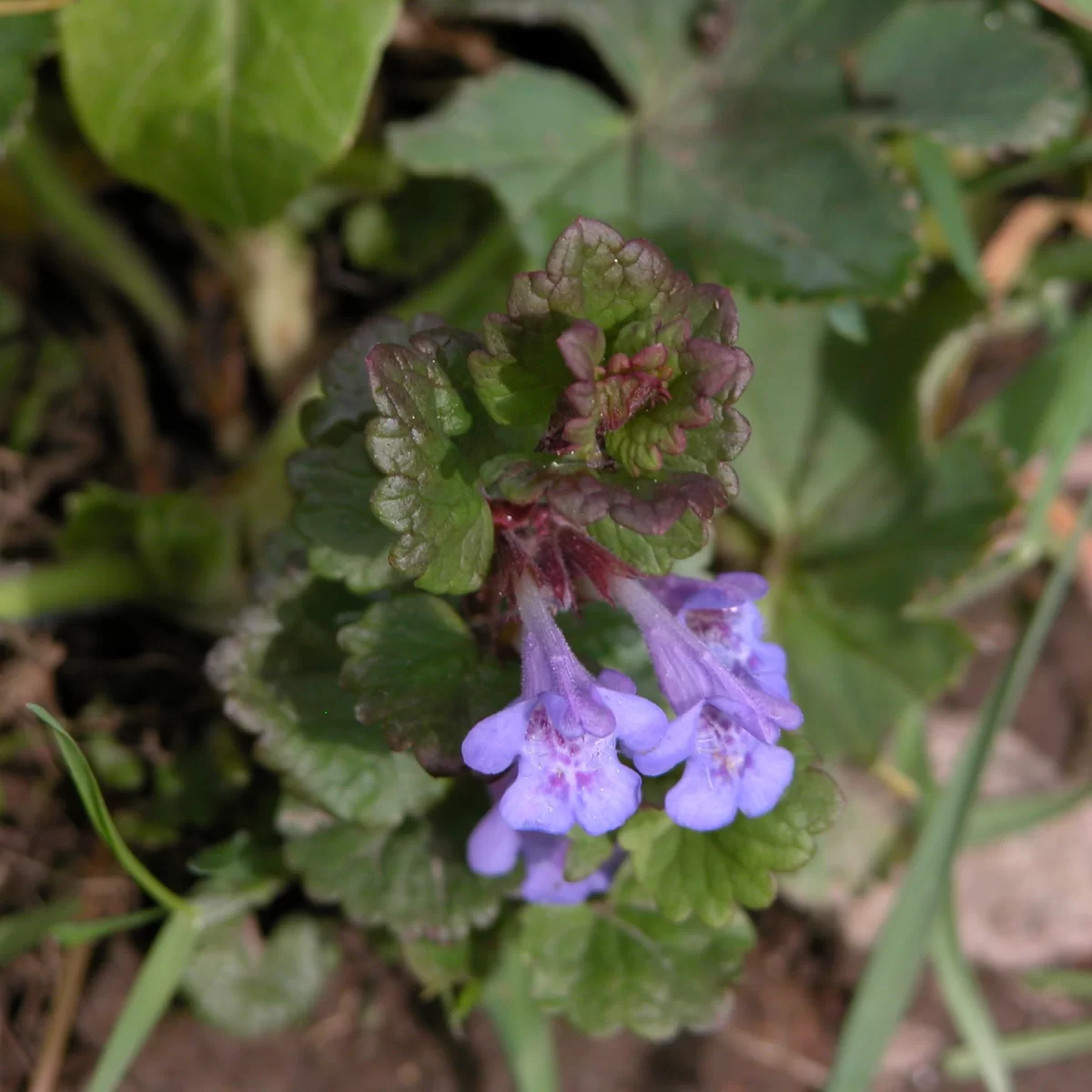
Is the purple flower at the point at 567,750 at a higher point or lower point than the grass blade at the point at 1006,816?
higher

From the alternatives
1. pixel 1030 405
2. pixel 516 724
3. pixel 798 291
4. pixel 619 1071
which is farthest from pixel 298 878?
pixel 1030 405

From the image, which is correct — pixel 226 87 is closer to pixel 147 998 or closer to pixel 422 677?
pixel 422 677

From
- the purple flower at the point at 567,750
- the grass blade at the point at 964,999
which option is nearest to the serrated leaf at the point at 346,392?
the purple flower at the point at 567,750

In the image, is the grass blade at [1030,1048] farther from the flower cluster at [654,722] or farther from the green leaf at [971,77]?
the green leaf at [971,77]

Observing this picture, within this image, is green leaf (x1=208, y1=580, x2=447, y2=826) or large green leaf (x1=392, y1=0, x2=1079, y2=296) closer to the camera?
green leaf (x1=208, y1=580, x2=447, y2=826)

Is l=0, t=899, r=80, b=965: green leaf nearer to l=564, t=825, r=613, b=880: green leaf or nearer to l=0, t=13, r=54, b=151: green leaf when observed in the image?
l=564, t=825, r=613, b=880: green leaf

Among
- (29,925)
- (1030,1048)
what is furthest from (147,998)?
(1030,1048)

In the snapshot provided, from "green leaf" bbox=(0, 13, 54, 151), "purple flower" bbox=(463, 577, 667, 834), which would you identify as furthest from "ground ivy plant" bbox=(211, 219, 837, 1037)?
"green leaf" bbox=(0, 13, 54, 151)
